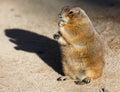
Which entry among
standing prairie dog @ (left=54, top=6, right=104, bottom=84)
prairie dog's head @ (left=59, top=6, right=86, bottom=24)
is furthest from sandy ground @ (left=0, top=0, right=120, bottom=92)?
prairie dog's head @ (left=59, top=6, right=86, bottom=24)

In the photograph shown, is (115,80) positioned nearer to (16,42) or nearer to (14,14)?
(16,42)

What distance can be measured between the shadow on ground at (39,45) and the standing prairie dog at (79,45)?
0.59 meters

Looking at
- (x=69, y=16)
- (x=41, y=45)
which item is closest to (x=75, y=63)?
(x=69, y=16)

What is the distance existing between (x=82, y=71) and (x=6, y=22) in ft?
11.4

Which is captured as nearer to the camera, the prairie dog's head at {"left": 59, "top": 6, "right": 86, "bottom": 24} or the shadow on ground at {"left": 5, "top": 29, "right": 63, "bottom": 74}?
the prairie dog's head at {"left": 59, "top": 6, "right": 86, "bottom": 24}

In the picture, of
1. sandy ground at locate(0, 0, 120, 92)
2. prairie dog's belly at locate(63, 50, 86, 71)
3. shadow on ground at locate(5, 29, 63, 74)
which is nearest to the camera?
prairie dog's belly at locate(63, 50, 86, 71)

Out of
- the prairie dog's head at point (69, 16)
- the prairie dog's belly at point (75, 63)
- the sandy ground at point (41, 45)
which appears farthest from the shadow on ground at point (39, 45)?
the prairie dog's head at point (69, 16)

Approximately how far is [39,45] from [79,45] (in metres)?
1.96

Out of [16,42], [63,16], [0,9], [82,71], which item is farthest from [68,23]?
[0,9]

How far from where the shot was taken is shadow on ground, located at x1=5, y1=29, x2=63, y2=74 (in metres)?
7.88

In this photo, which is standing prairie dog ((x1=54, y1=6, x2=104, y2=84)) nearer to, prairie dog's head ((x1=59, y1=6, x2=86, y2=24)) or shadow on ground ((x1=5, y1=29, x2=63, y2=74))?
prairie dog's head ((x1=59, y1=6, x2=86, y2=24))

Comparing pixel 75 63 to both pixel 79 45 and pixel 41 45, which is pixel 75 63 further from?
pixel 41 45

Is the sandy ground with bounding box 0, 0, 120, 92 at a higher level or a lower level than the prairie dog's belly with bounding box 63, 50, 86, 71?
lower

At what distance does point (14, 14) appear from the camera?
10.2 meters
